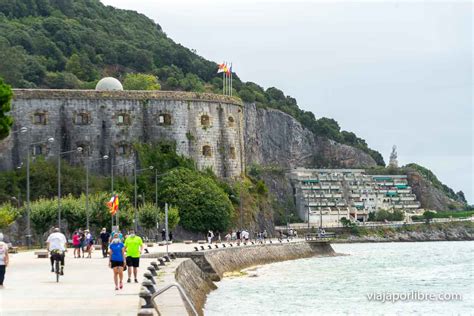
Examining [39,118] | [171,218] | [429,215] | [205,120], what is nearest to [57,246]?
[171,218]

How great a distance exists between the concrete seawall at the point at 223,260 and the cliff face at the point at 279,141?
240ft

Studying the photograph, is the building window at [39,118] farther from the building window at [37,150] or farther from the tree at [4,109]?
the tree at [4,109]

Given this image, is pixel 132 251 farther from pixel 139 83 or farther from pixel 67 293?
pixel 139 83

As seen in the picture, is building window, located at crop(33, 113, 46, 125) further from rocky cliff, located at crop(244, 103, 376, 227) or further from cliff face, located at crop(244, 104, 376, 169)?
cliff face, located at crop(244, 104, 376, 169)

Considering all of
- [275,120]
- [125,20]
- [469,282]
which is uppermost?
[125,20]

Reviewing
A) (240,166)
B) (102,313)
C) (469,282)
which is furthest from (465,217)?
(102,313)

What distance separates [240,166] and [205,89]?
55.5 metres

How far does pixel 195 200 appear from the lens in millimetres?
87125

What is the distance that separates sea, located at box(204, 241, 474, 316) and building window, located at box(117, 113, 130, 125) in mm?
23013

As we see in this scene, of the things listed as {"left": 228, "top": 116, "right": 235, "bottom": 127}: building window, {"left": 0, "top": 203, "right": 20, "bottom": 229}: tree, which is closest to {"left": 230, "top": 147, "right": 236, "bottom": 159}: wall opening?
{"left": 228, "top": 116, "right": 235, "bottom": 127}: building window

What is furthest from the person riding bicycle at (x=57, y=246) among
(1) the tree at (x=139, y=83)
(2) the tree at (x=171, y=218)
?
(1) the tree at (x=139, y=83)

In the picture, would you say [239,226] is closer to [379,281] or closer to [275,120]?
[379,281]

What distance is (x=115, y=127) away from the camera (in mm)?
90812

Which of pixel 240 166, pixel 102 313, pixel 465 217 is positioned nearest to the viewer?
pixel 102 313
